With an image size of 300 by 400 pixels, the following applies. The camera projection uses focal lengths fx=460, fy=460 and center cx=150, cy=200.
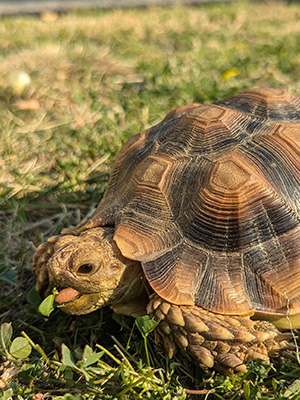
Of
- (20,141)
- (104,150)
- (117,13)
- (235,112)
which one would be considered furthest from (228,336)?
(117,13)

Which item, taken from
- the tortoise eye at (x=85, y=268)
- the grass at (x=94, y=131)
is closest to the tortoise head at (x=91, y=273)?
the tortoise eye at (x=85, y=268)

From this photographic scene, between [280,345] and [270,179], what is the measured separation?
28.4 inches

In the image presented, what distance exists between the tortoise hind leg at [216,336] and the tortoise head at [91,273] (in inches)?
8.1

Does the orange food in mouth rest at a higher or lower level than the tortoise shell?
lower

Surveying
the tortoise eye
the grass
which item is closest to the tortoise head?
the tortoise eye

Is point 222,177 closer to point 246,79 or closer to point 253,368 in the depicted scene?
point 253,368

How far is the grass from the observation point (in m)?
1.93

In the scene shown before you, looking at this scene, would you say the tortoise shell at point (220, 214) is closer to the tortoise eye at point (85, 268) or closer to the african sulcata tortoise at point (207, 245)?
the african sulcata tortoise at point (207, 245)

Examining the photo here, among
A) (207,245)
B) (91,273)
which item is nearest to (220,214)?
(207,245)

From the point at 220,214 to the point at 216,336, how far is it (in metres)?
0.52

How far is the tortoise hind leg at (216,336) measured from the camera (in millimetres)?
1887

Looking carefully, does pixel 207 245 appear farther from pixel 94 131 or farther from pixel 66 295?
pixel 94 131

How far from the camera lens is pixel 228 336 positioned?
187cm

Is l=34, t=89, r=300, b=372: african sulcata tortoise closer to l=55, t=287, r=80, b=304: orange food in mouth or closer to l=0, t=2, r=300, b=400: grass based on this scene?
l=55, t=287, r=80, b=304: orange food in mouth
